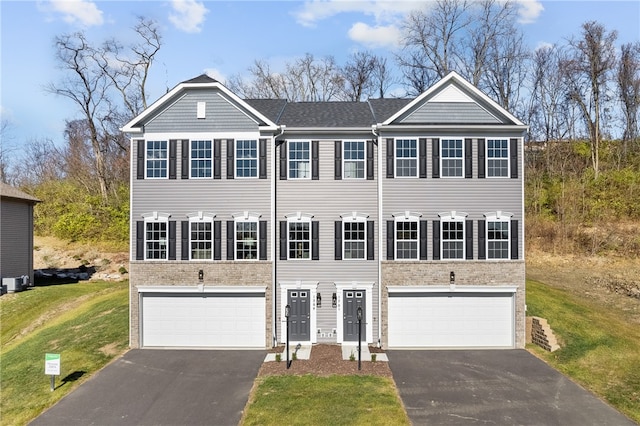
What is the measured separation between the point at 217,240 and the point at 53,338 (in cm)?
794

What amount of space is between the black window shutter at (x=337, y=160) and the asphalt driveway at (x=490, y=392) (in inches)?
284

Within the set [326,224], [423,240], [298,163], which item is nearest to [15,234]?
[298,163]

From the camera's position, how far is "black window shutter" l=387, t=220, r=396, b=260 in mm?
15758

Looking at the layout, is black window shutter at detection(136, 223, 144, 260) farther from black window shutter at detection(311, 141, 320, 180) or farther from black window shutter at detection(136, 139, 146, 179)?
black window shutter at detection(311, 141, 320, 180)

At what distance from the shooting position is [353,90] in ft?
137

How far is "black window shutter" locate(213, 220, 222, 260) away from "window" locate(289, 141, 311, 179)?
351 centimetres

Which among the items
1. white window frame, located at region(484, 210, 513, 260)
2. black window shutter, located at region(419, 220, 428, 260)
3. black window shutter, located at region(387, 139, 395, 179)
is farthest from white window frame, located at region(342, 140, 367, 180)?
white window frame, located at region(484, 210, 513, 260)

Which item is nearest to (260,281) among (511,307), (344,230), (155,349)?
(344,230)

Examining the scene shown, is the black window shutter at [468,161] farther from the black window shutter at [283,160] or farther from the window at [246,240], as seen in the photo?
the window at [246,240]

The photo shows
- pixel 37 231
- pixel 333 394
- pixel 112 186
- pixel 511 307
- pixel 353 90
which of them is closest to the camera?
pixel 333 394

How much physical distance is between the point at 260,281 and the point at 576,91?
34.5 meters

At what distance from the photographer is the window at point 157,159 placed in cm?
1602

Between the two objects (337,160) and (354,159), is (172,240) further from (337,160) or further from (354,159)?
(354,159)

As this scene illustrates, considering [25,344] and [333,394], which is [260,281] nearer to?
[333,394]
